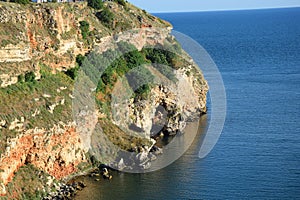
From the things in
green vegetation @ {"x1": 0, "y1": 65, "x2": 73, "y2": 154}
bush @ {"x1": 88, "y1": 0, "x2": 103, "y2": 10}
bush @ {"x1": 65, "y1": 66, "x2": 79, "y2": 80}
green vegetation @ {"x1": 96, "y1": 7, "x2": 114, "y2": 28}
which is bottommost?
green vegetation @ {"x1": 0, "y1": 65, "x2": 73, "y2": 154}

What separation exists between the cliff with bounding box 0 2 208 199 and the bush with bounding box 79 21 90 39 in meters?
0.19

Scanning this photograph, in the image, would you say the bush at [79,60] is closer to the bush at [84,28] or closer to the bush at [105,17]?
the bush at [84,28]

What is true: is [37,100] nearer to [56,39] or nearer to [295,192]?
[56,39]

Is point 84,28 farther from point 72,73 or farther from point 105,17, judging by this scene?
point 72,73

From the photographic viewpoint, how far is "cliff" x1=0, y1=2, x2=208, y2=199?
6756cm

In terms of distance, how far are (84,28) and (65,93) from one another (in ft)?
65.0

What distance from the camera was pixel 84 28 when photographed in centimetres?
9569

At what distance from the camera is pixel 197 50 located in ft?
590

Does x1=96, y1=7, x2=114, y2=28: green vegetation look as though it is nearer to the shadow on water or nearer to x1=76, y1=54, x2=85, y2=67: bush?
x1=76, y1=54, x2=85, y2=67: bush

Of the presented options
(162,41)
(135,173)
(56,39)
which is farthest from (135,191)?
(162,41)

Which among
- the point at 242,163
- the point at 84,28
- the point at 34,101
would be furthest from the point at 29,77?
the point at 242,163

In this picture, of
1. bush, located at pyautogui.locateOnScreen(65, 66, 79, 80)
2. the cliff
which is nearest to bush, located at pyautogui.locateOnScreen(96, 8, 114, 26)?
the cliff

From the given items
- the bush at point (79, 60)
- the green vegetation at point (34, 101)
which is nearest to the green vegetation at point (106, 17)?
the bush at point (79, 60)

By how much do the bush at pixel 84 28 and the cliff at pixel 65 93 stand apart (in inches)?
7.5
